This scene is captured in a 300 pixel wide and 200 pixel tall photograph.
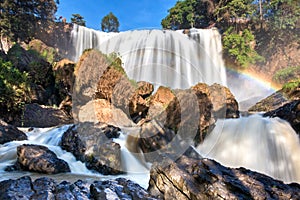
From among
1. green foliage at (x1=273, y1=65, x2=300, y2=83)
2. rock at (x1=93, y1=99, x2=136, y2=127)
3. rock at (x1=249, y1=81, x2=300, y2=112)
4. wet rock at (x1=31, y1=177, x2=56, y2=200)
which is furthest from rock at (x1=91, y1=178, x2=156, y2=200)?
green foliage at (x1=273, y1=65, x2=300, y2=83)

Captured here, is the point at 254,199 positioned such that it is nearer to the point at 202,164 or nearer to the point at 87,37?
the point at 202,164

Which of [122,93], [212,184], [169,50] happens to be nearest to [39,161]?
[212,184]

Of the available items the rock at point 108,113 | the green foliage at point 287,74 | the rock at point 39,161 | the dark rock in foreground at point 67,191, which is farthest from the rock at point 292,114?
the green foliage at point 287,74

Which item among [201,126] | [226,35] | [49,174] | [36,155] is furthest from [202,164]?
[226,35]

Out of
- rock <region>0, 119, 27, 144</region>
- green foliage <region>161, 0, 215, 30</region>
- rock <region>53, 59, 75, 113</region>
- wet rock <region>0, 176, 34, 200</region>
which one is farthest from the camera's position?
green foliage <region>161, 0, 215, 30</region>

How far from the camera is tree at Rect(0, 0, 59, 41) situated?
Result: 23500 mm

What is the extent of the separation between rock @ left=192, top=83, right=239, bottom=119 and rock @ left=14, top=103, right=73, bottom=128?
7.55 meters

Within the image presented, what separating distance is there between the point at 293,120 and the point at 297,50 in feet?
75.6

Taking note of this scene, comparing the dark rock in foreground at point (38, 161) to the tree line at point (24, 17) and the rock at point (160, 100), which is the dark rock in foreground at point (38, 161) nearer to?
the rock at point (160, 100)

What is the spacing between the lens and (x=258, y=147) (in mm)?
9344

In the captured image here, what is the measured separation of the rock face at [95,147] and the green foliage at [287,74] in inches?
915

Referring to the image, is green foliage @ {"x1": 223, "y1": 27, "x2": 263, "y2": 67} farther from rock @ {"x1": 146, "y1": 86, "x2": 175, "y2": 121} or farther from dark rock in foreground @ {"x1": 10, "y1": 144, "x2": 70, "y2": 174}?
dark rock in foreground @ {"x1": 10, "y1": 144, "x2": 70, "y2": 174}

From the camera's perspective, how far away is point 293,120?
9641 millimetres

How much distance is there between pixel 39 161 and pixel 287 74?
87.3 feet
